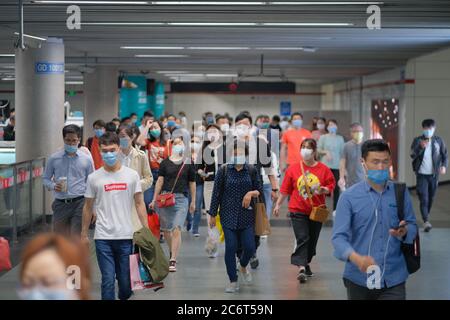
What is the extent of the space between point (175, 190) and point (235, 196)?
1.94 meters

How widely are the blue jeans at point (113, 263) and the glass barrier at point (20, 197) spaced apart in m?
5.07

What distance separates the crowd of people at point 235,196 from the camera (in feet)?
17.8

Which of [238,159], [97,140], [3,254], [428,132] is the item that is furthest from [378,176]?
[428,132]

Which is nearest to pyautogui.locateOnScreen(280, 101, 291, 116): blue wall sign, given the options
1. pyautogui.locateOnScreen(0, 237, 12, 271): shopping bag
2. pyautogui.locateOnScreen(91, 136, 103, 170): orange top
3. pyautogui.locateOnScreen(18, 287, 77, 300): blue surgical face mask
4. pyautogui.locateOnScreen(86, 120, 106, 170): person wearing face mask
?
pyautogui.locateOnScreen(86, 120, 106, 170): person wearing face mask

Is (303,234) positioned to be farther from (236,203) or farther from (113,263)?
(113,263)

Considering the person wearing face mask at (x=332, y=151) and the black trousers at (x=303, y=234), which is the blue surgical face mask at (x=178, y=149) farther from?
the person wearing face mask at (x=332, y=151)

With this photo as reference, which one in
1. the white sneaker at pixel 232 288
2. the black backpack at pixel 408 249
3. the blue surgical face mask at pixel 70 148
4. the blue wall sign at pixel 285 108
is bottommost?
the white sneaker at pixel 232 288

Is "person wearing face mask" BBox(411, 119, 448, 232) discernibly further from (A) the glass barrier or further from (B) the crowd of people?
(A) the glass barrier

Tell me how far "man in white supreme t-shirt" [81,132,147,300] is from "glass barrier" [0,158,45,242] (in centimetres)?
504

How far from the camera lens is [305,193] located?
31.4ft

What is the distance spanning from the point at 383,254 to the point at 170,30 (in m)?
10.1

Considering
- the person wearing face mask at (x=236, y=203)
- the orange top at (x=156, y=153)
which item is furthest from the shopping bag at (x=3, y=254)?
the orange top at (x=156, y=153)

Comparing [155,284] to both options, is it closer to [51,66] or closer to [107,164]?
[107,164]

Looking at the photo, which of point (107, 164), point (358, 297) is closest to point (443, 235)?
point (107, 164)
